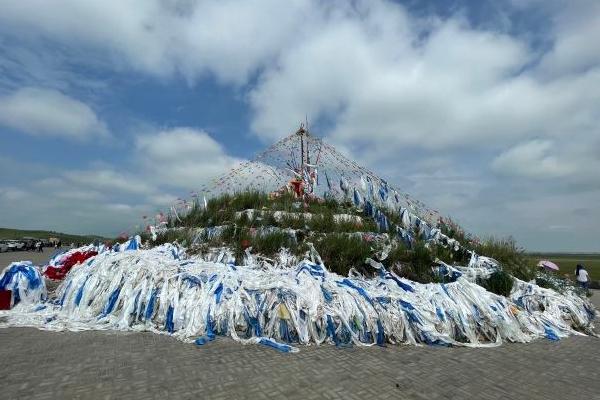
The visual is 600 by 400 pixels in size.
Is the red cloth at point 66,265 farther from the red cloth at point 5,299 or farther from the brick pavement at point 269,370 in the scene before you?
the brick pavement at point 269,370

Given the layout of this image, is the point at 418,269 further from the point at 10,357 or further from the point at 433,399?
the point at 10,357

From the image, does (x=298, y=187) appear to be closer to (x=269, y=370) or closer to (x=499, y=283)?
(x=499, y=283)

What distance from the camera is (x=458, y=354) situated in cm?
516

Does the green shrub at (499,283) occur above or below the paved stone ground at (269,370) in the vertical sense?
above

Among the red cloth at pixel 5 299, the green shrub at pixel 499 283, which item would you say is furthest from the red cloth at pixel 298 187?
the red cloth at pixel 5 299

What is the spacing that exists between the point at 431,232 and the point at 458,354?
5.20 meters

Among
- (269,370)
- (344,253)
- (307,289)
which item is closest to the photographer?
(269,370)

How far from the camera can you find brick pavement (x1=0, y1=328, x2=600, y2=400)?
3.68m

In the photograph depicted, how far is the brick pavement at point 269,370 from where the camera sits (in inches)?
145

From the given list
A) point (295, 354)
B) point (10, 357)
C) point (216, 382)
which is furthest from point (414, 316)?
point (10, 357)

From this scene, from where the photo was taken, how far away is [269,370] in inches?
168

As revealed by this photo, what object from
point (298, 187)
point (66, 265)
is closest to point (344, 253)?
point (298, 187)

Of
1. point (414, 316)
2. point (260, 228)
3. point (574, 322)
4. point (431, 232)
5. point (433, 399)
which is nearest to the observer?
point (433, 399)

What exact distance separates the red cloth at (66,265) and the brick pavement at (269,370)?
18.8 feet
